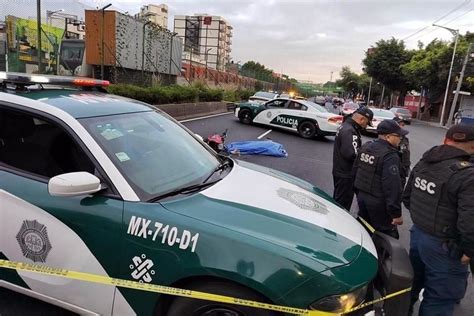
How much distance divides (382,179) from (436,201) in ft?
3.25

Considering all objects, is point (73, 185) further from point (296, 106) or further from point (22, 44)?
point (296, 106)

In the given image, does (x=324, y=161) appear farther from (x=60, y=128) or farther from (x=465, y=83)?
(x=465, y=83)

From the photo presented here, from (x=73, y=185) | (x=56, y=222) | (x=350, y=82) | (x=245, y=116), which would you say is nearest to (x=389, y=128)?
(x=73, y=185)

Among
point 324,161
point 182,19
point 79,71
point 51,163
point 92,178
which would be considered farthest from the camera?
point 182,19

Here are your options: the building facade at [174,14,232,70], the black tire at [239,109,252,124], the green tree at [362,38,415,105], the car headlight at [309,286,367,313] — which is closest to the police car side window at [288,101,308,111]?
the black tire at [239,109,252,124]

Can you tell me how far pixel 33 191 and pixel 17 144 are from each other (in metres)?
0.54

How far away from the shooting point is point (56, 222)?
2445mm

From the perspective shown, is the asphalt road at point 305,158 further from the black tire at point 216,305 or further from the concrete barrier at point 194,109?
the black tire at point 216,305

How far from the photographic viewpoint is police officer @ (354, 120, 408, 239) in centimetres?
372

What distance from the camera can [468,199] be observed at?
8.43ft

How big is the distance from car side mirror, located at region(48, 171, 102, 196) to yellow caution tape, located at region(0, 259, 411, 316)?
1.72 feet

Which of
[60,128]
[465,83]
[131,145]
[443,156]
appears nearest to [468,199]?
[443,156]

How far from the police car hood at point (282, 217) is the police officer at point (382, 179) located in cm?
90

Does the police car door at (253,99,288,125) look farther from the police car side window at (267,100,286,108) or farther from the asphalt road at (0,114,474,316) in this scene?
the asphalt road at (0,114,474,316)
